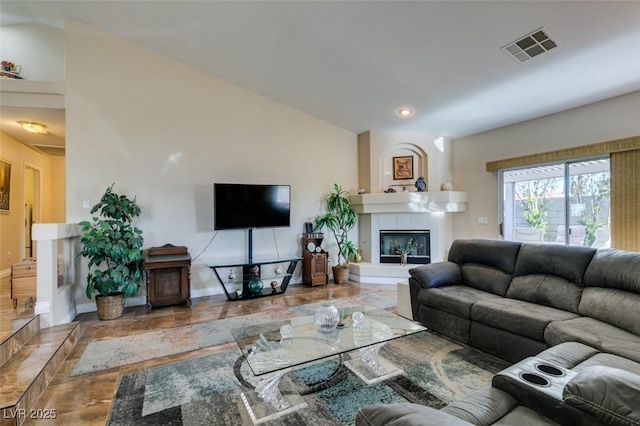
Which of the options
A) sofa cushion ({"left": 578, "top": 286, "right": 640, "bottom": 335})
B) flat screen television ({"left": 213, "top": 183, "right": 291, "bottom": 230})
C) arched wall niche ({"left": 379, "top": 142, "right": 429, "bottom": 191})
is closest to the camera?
sofa cushion ({"left": 578, "top": 286, "right": 640, "bottom": 335})

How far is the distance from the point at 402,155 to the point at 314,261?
2.69 m

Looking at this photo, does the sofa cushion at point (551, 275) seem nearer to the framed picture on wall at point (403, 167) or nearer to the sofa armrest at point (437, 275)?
the sofa armrest at point (437, 275)

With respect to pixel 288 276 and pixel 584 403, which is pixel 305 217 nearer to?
pixel 288 276

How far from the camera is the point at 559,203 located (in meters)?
4.59

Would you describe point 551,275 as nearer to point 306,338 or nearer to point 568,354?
point 568,354

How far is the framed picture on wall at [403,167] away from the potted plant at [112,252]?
14.4ft

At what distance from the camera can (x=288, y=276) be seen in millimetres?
4871

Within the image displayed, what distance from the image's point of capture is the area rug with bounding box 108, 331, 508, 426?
6.18 feet

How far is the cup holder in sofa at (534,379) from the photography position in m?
1.38

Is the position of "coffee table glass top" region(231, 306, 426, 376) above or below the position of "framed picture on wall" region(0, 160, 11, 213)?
below

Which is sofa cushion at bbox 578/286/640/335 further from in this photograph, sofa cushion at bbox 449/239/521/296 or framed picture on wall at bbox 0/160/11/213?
framed picture on wall at bbox 0/160/11/213

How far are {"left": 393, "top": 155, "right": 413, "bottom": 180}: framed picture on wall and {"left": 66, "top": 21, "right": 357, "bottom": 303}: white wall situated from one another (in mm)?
1556

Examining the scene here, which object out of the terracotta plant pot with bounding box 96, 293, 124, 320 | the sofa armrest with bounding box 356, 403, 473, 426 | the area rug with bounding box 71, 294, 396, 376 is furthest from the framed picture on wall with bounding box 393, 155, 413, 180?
the sofa armrest with bounding box 356, 403, 473, 426

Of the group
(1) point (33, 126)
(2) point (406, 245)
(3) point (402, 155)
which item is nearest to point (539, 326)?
(2) point (406, 245)
